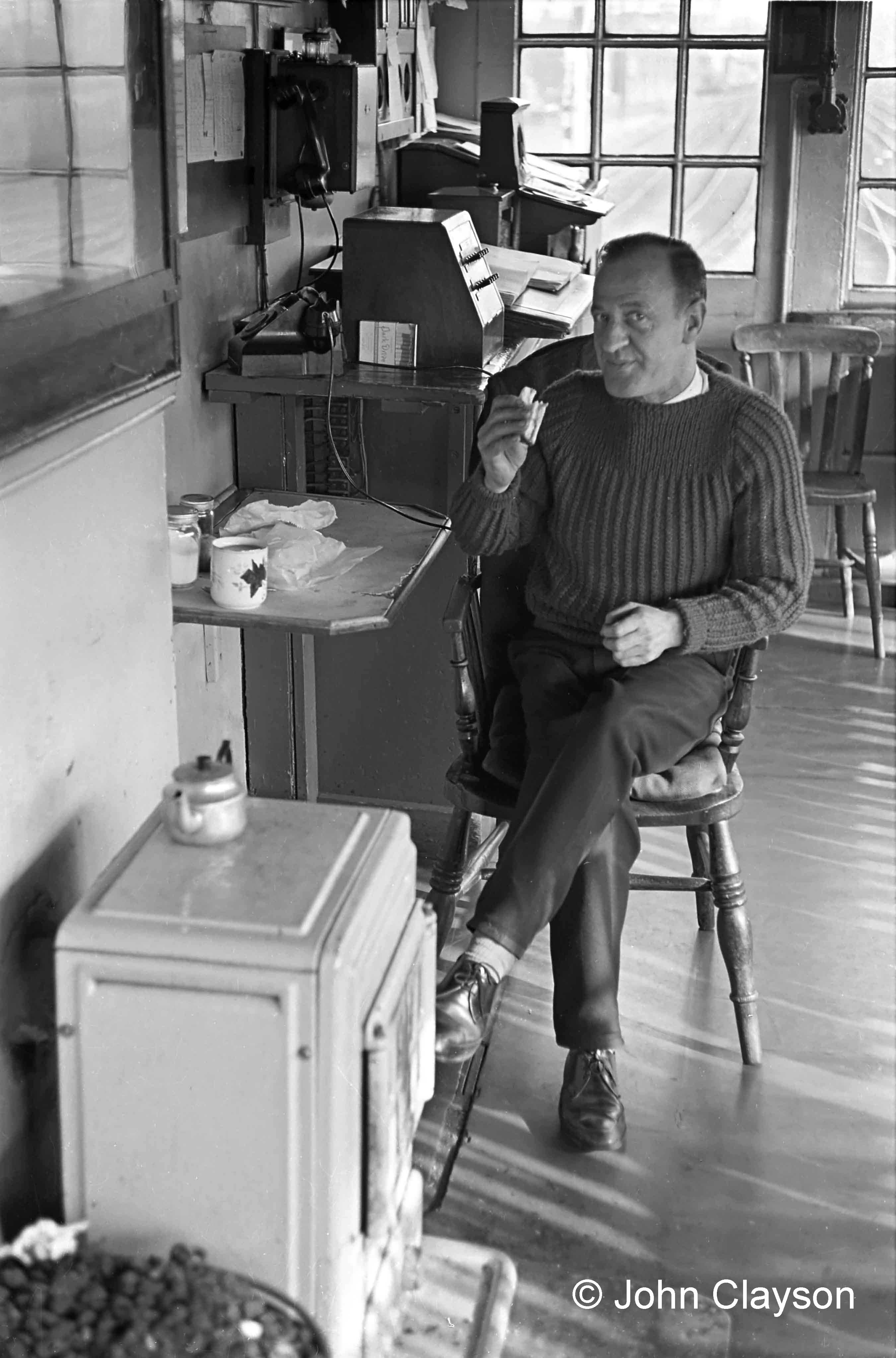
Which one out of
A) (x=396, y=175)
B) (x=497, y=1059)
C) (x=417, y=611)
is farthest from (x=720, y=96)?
(x=497, y=1059)

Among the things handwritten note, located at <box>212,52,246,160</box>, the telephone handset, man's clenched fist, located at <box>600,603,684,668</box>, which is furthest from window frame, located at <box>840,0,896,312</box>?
man's clenched fist, located at <box>600,603,684,668</box>

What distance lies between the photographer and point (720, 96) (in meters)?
5.11

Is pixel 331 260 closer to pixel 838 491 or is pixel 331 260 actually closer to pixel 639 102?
pixel 838 491

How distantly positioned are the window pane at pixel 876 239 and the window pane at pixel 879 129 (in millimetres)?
66

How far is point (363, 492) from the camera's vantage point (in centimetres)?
322

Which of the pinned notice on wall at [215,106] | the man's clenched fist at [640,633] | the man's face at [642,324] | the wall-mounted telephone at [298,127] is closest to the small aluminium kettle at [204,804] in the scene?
the man's clenched fist at [640,633]

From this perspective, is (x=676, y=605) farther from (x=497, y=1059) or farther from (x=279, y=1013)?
(x=279, y=1013)

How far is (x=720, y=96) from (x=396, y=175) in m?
1.31

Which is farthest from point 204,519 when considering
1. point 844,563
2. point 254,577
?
point 844,563

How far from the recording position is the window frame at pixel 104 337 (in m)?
1.53

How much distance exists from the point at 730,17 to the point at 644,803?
3.49 metres

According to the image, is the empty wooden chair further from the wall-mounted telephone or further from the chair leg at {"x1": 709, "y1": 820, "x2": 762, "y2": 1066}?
the chair leg at {"x1": 709, "y1": 820, "x2": 762, "y2": 1066}

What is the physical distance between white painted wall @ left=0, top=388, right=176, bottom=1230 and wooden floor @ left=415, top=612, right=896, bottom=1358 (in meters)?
0.71

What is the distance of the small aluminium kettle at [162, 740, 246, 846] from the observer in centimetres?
165
